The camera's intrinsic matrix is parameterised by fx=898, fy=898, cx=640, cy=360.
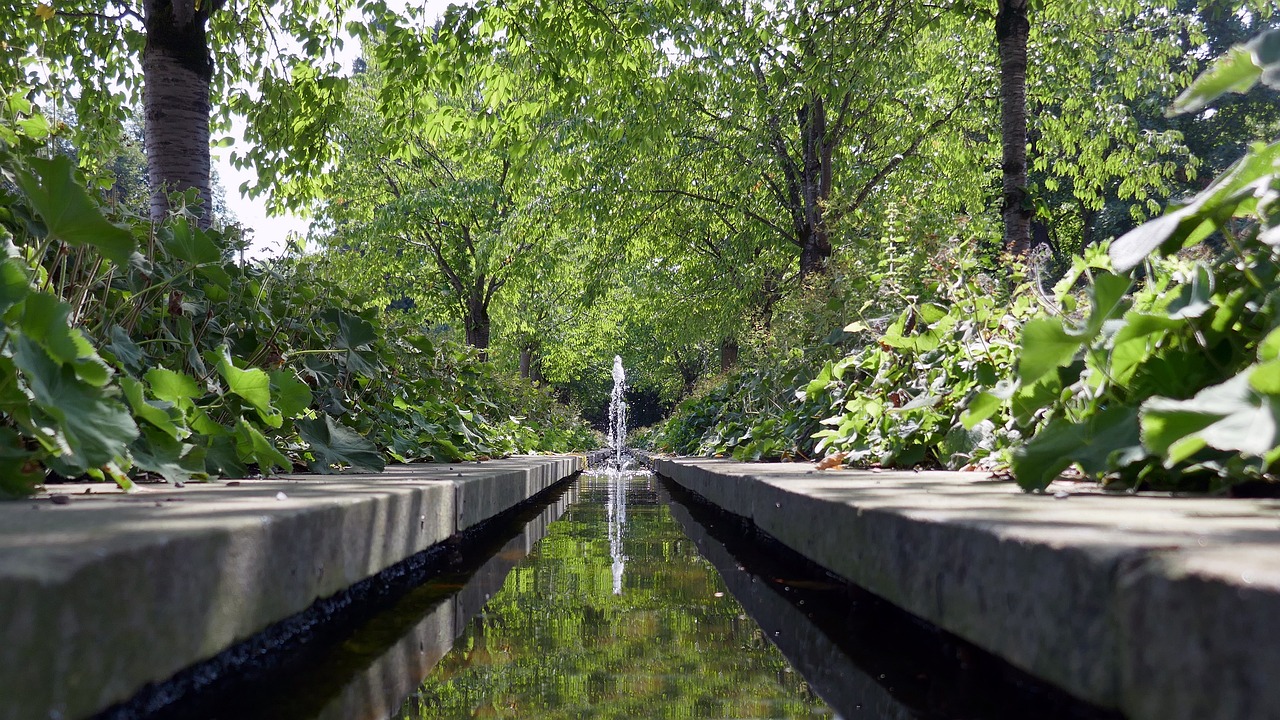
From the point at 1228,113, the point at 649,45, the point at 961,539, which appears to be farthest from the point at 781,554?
the point at 1228,113

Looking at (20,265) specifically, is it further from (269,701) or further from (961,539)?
(961,539)

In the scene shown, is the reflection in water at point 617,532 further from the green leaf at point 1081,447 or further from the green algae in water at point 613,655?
the green leaf at point 1081,447

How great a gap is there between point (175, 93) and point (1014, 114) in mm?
6249

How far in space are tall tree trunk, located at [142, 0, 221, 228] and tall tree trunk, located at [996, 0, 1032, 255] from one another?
5893 mm

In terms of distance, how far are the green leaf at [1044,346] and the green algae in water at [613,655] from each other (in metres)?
0.97

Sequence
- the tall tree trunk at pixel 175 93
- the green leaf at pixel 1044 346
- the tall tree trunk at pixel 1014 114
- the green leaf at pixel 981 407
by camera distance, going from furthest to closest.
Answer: the tall tree trunk at pixel 1014 114
the tall tree trunk at pixel 175 93
the green leaf at pixel 981 407
the green leaf at pixel 1044 346

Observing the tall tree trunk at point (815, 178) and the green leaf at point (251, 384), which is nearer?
the green leaf at point (251, 384)

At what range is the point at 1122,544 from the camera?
3.71 feet

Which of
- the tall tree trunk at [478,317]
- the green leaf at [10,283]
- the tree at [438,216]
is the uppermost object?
the tree at [438,216]

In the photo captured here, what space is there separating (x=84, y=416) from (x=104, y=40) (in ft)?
Answer: 25.3

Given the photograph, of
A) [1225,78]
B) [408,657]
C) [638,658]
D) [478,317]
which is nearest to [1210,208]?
[1225,78]

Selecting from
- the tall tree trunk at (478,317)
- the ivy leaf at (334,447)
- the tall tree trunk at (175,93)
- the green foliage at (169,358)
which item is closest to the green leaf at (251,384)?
the green foliage at (169,358)

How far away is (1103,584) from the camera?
1.05m

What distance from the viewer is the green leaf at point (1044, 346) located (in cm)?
220
